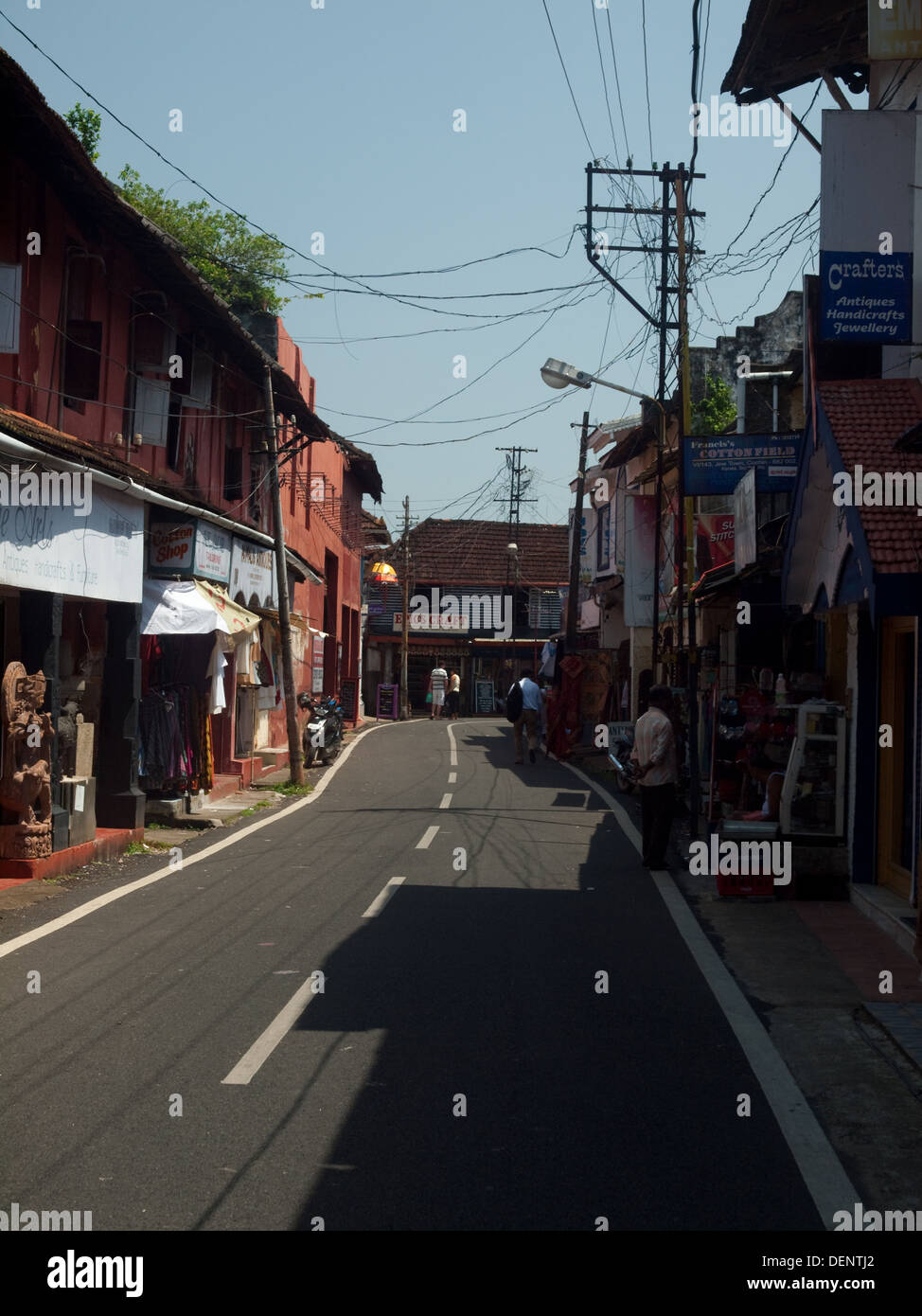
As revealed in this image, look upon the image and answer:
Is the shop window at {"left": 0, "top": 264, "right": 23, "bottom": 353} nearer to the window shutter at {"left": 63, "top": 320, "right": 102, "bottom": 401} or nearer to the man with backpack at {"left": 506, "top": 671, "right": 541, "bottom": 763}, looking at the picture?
the window shutter at {"left": 63, "top": 320, "right": 102, "bottom": 401}

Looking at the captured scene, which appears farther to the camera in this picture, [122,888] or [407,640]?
[407,640]

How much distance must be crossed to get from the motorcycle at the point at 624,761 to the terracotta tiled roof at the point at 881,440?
34.5 feet

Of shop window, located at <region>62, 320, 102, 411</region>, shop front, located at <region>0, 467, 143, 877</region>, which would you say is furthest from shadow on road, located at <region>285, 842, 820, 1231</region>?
shop window, located at <region>62, 320, 102, 411</region>

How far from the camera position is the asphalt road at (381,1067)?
4.91 meters

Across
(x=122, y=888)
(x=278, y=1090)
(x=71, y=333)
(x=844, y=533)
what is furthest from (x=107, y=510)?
(x=278, y=1090)

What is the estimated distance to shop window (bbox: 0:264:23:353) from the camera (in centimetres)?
1202

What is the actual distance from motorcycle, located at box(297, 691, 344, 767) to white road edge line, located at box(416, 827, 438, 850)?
32.7 ft

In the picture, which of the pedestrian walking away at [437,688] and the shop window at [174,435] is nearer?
the shop window at [174,435]

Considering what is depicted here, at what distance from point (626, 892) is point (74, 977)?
561 cm

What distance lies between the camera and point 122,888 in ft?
39.3

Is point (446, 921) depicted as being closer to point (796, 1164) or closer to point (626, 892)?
point (626, 892)
